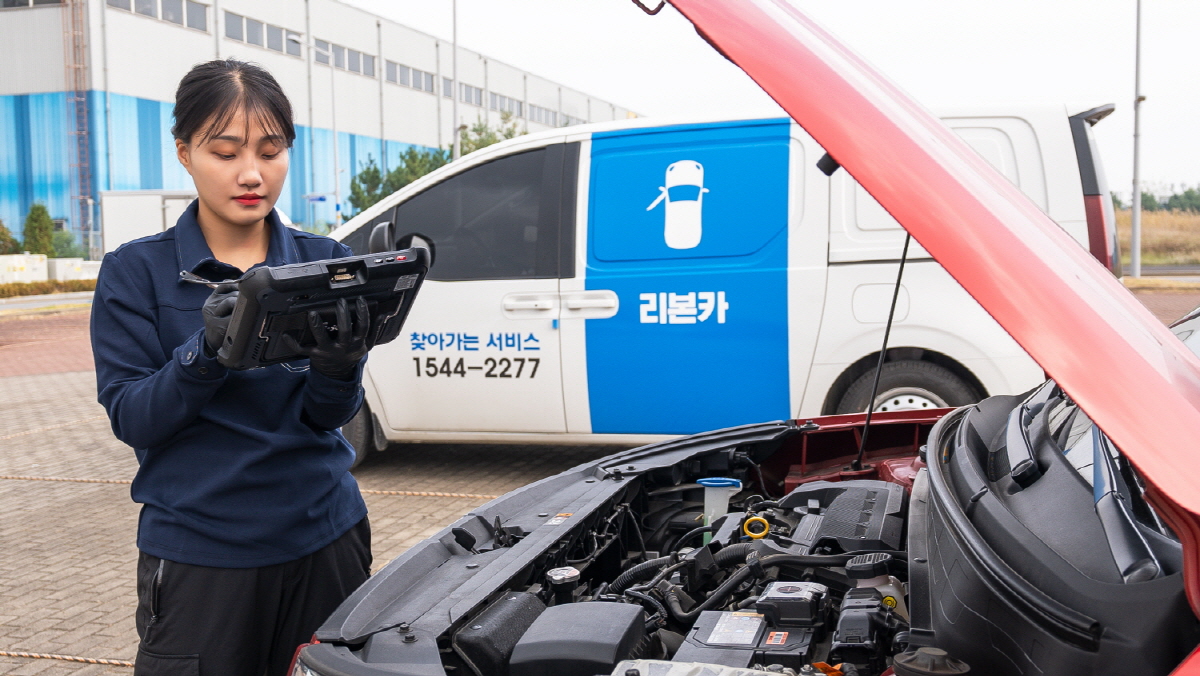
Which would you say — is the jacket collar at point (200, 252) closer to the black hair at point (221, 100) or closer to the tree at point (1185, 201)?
the black hair at point (221, 100)

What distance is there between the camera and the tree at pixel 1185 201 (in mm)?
30906

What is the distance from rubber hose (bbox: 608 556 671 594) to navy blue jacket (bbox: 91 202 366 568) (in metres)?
0.69

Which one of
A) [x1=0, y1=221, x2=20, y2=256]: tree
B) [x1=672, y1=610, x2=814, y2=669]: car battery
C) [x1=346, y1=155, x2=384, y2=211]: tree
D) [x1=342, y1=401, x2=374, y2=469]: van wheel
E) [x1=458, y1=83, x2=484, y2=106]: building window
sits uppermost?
[x1=458, y1=83, x2=484, y2=106]: building window

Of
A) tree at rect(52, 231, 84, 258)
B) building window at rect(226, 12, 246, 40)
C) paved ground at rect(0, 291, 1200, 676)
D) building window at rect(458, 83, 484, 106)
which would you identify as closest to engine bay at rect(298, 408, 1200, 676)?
paved ground at rect(0, 291, 1200, 676)

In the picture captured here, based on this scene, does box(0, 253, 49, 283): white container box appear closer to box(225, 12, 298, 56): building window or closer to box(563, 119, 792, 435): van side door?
box(225, 12, 298, 56): building window

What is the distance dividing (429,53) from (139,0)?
1688cm

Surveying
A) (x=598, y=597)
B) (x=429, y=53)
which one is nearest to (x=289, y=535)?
(x=598, y=597)

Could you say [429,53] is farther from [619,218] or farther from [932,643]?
[932,643]

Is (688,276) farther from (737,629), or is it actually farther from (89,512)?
(89,512)

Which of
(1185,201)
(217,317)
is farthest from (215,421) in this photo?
(1185,201)

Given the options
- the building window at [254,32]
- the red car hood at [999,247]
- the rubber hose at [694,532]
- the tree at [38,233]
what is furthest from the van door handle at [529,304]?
the building window at [254,32]

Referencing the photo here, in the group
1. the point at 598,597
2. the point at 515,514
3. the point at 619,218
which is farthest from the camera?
the point at 619,218

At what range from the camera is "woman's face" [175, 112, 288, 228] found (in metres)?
1.83

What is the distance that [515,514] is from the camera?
2510 mm
